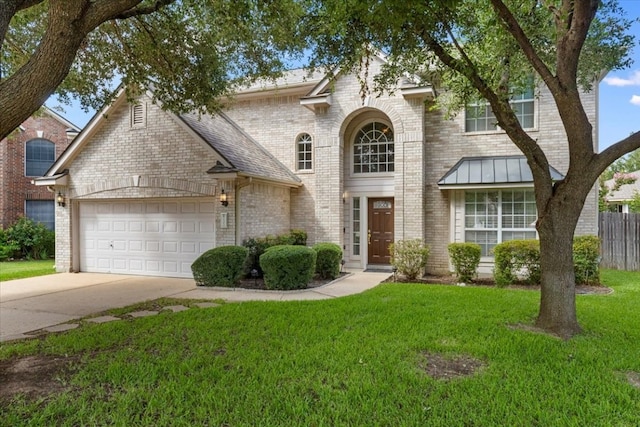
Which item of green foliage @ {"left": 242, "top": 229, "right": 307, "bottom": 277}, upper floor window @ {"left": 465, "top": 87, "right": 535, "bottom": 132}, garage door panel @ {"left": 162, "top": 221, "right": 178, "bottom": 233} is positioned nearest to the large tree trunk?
upper floor window @ {"left": 465, "top": 87, "right": 535, "bottom": 132}

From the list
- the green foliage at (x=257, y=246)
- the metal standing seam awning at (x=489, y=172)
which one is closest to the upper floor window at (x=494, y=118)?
the metal standing seam awning at (x=489, y=172)

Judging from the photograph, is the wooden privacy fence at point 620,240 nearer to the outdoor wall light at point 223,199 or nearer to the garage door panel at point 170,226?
the outdoor wall light at point 223,199

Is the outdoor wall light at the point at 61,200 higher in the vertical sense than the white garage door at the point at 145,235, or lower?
higher

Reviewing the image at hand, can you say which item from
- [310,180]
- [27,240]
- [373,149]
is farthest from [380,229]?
[27,240]

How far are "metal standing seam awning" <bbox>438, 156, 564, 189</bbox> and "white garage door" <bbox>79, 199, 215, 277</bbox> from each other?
753cm

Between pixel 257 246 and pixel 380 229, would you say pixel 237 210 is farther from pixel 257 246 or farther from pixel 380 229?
pixel 380 229

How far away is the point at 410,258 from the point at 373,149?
14.7ft

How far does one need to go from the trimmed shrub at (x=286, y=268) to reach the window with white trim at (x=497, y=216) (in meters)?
5.85

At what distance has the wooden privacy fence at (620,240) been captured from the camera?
43.2ft

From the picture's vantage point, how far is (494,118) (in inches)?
497

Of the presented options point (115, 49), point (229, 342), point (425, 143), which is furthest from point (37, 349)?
point (425, 143)

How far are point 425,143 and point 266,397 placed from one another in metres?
11.0

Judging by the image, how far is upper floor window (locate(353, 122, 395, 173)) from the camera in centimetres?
1383

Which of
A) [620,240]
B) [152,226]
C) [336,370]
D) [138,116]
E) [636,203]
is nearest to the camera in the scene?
[336,370]
